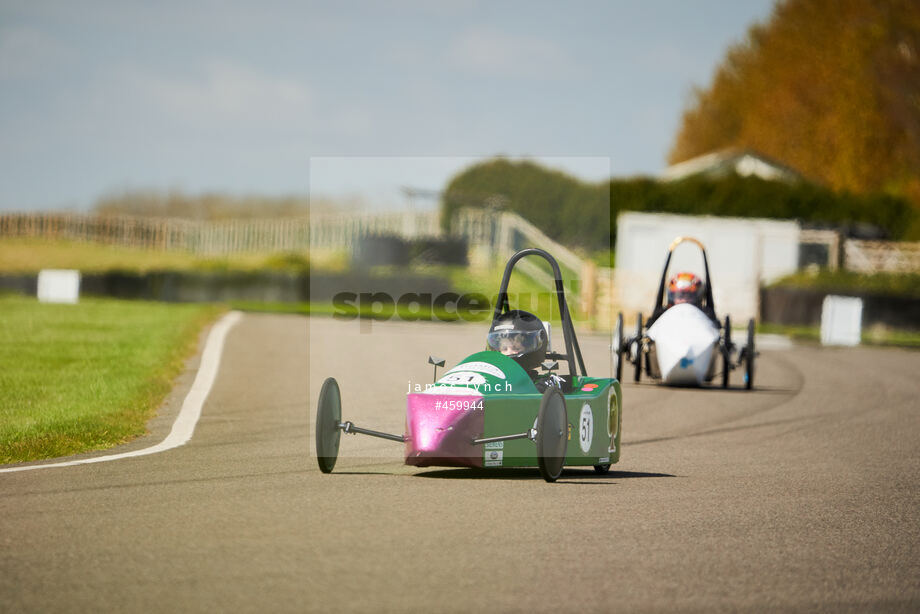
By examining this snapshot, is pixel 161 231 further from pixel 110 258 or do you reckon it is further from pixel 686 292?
pixel 686 292

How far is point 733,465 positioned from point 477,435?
2616 millimetres

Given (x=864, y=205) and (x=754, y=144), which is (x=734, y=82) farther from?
(x=864, y=205)

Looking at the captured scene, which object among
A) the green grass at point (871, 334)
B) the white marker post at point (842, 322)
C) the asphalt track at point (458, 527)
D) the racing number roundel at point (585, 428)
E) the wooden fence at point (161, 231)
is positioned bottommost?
the green grass at point (871, 334)

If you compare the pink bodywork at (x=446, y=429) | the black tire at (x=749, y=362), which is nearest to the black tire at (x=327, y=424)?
the pink bodywork at (x=446, y=429)

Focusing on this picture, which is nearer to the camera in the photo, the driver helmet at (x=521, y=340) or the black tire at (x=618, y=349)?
the driver helmet at (x=521, y=340)

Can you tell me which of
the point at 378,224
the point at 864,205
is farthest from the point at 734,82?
the point at 378,224

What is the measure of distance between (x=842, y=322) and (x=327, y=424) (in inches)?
932

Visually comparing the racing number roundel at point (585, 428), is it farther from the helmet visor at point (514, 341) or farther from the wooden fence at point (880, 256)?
the wooden fence at point (880, 256)

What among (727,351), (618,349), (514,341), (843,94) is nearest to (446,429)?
(514,341)

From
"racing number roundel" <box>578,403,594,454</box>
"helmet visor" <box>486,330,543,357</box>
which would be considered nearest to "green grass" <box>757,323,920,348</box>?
"racing number roundel" <box>578,403,594,454</box>

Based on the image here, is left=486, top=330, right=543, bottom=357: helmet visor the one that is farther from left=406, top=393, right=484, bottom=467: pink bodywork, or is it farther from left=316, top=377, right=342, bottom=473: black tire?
left=316, top=377, right=342, bottom=473: black tire

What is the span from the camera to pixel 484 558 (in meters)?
6.17

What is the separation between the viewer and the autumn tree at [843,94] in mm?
54281

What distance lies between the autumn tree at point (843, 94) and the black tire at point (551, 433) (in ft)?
143
